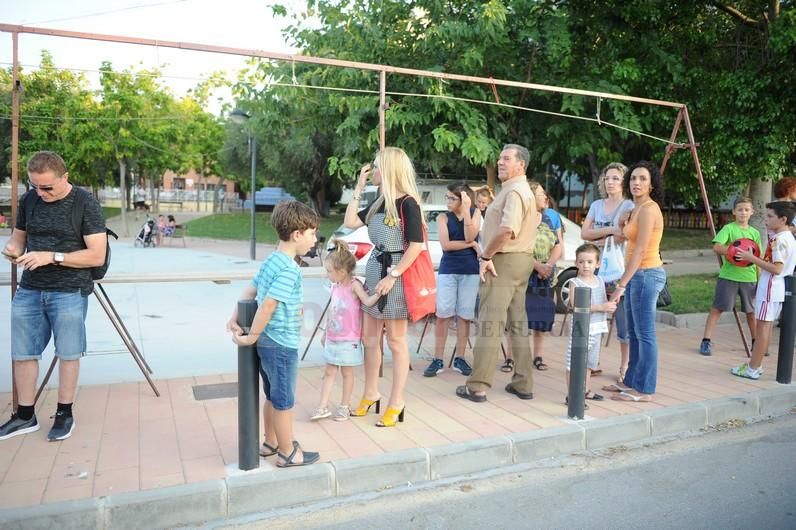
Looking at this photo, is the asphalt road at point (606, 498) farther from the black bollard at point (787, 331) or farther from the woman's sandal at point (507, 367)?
the woman's sandal at point (507, 367)

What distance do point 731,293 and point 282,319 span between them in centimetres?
529

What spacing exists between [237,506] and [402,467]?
3.26ft

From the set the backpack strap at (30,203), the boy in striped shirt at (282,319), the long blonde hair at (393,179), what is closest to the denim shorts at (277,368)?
the boy in striped shirt at (282,319)

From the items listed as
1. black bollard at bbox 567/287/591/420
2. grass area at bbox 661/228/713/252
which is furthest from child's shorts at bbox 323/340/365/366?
grass area at bbox 661/228/713/252

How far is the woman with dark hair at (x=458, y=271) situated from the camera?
6.04 metres

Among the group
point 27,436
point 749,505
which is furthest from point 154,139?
point 749,505

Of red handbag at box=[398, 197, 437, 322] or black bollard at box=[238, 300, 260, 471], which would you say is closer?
Answer: black bollard at box=[238, 300, 260, 471]

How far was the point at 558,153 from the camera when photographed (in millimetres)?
14227

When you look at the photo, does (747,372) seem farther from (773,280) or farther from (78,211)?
(78,211)

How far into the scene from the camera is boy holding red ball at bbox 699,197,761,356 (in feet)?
22.5

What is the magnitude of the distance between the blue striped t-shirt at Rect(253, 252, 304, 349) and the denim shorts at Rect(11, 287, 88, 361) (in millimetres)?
1452

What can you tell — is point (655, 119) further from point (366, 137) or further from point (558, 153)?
point (366, 137)

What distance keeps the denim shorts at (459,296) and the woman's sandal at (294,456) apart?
8.06ft

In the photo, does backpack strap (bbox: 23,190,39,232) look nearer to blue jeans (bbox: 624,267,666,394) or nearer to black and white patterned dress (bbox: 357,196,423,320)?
black and white patterned dress (bbox: 357,196,423,320)
